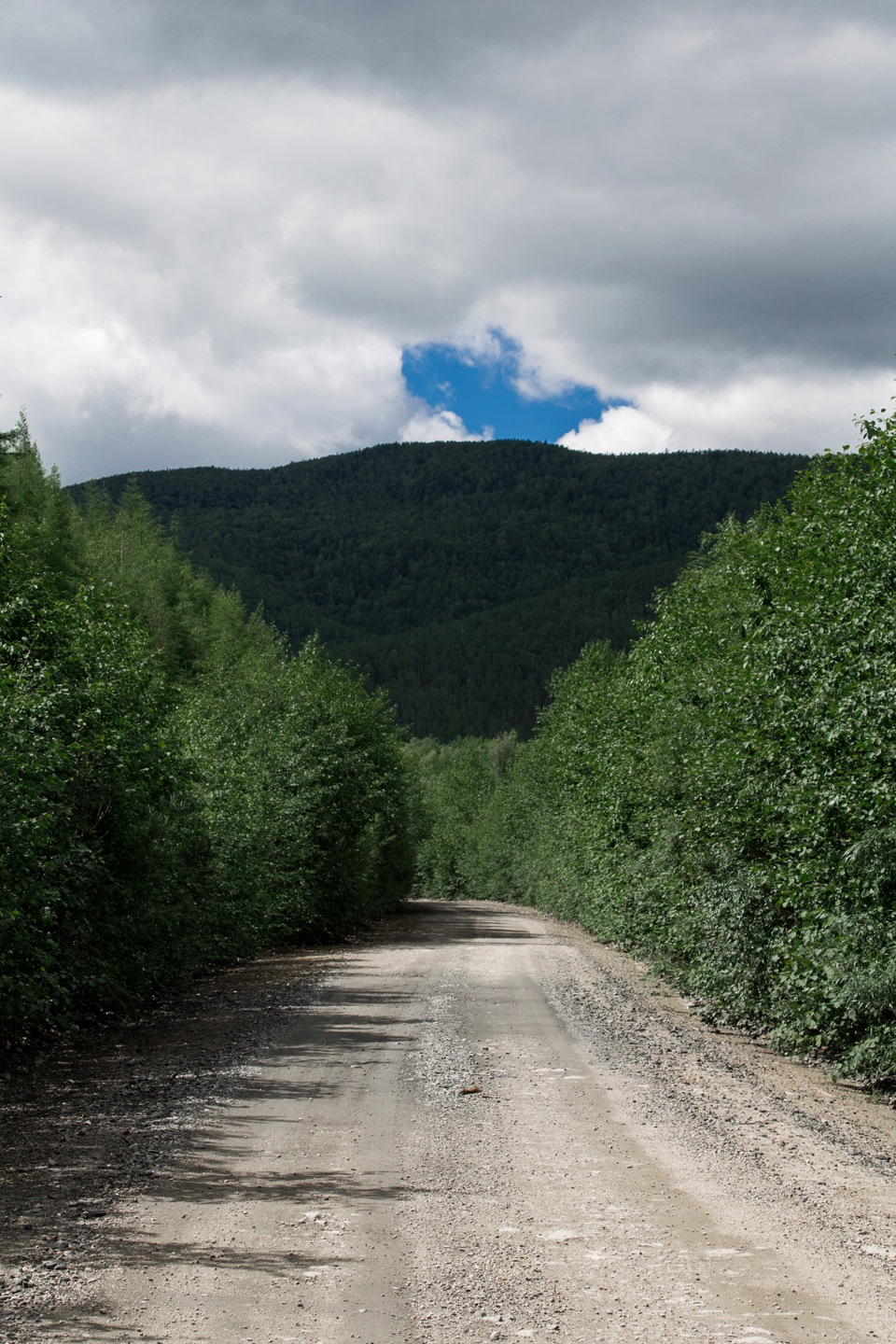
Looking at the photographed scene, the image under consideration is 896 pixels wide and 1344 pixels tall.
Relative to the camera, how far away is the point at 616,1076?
1056 cm

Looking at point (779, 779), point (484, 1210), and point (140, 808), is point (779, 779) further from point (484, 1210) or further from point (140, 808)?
point (140, 808)

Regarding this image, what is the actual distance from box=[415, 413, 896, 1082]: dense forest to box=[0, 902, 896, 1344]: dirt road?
158 cm

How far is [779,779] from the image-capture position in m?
12.5

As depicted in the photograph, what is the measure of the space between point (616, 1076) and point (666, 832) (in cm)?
789

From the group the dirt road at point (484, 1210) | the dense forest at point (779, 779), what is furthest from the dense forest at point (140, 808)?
Result: the dense forest at point (779, 779)

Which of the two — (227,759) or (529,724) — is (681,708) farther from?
(529,724)

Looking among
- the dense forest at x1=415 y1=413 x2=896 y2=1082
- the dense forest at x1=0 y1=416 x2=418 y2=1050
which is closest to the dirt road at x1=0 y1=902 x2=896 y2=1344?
the dense forest at x1=415 y1=413 x2=896 y2=1082

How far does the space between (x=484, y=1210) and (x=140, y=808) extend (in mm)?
8574

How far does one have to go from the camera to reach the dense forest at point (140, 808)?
10.1 m

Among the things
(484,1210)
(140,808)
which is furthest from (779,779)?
(140,808)

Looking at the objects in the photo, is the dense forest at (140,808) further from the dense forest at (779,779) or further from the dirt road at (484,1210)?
the dense forest at (779,779)

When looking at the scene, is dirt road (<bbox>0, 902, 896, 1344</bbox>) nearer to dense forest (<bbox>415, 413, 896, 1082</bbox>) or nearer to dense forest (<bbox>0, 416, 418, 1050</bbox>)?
dense forest (<bbox>415, 413, 896, 1082</bbox>)

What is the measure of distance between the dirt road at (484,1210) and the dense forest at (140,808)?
2.11m

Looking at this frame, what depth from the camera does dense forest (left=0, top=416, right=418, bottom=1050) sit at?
1014 cm
